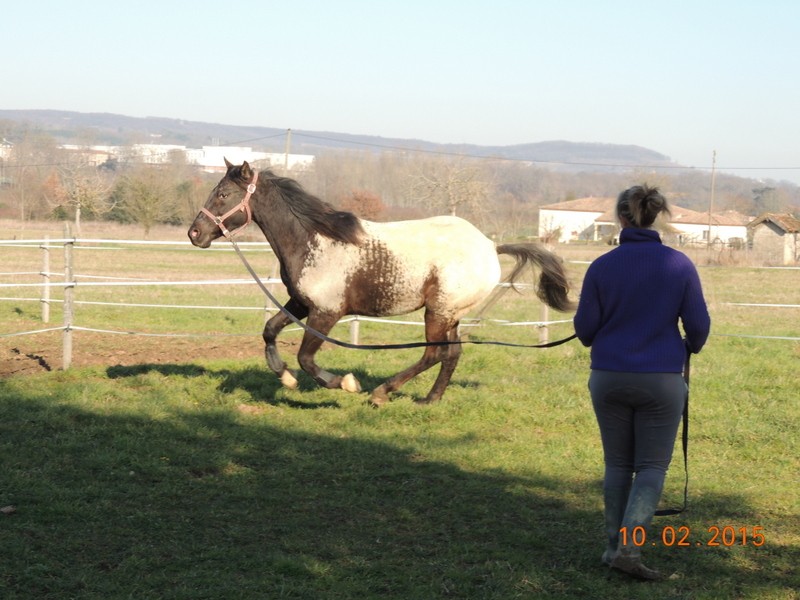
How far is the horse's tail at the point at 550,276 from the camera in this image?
8.45m

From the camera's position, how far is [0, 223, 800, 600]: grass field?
4.43m

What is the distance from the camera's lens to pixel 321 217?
8.17 m

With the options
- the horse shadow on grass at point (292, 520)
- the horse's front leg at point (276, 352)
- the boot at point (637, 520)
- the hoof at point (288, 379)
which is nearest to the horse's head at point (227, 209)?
the horse's front leg at point (276, 352)

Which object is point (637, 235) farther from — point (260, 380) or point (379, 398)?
point (260, 380)

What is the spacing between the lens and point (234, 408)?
8109 millimetres

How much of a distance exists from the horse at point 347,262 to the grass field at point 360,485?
74 centimetres

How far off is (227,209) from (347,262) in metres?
1.23

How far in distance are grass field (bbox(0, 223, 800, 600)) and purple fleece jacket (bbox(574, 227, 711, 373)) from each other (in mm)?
1106

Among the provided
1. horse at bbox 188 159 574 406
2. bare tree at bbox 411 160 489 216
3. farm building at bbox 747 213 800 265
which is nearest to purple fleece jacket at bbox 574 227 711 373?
horse at bbox 188 159 574 406

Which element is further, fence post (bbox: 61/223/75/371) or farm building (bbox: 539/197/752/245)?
farm building (bbox: 539/197/752/245)

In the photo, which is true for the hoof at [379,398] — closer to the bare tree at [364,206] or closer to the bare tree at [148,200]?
the bare tree at [364,206]

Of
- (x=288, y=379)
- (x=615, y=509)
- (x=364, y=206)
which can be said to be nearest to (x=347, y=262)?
(x=288, y=379)

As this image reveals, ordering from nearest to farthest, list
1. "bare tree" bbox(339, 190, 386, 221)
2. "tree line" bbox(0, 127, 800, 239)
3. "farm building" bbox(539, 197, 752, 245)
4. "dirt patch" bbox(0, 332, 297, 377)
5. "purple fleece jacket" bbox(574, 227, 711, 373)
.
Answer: "purple fleece jacket" bbox(574, 227, 711, 373)
"dirt patch" bbox(0, 332, 297, 377)
"bare tree" bbox(339, 190, 386, 221)
"tree line" bbox(0, 127, 800, 239)
"farm building" bbox(539, 197, 752, 245)
